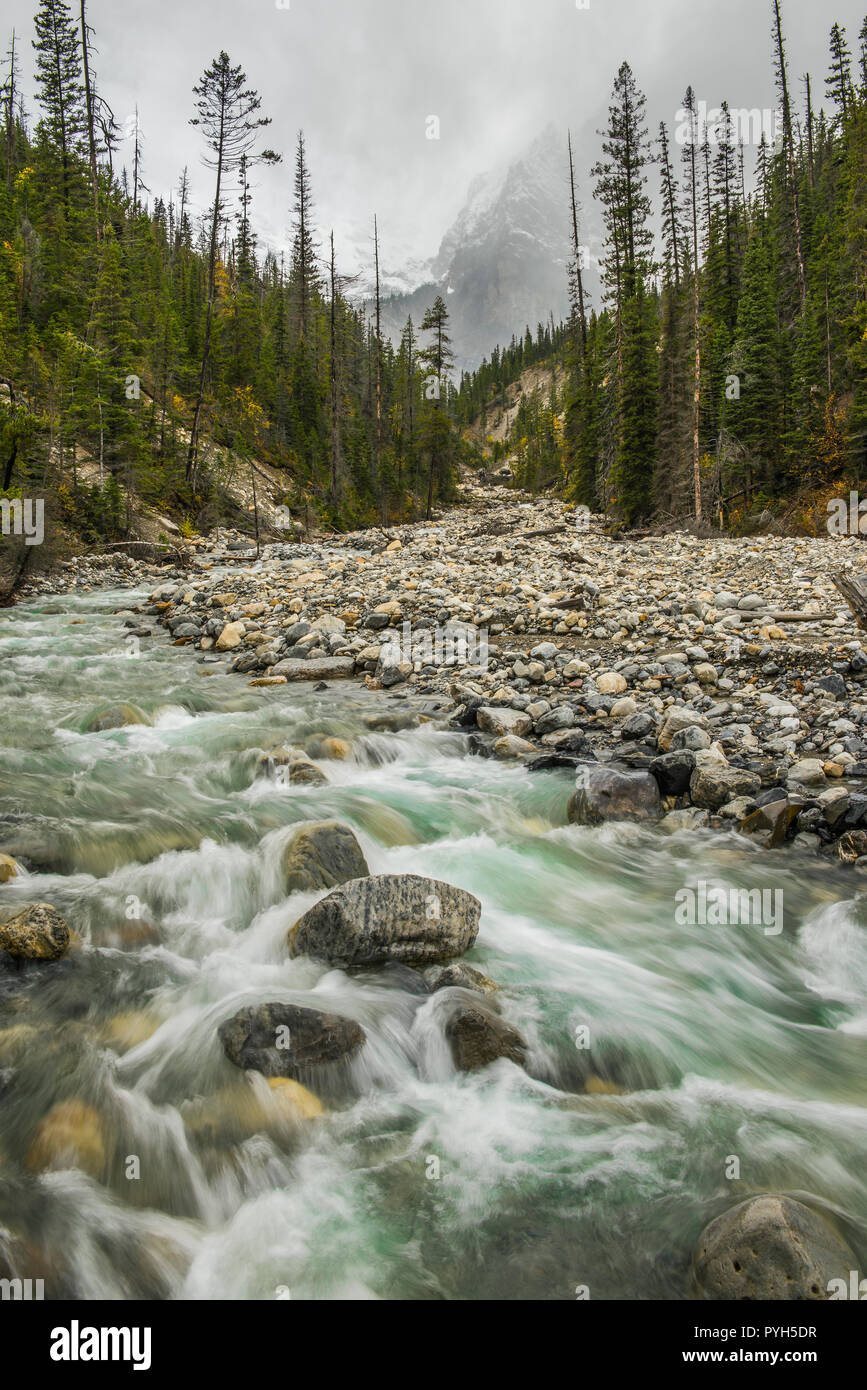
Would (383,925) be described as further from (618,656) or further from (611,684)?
(618,656)

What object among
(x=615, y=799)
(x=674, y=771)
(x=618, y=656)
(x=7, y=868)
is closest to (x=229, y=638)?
(x=618, y=656)

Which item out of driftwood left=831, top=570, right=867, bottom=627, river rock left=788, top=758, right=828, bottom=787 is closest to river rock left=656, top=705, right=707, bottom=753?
river rock left=788, top=758, right=828, bottom=787

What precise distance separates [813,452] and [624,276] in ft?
39.5

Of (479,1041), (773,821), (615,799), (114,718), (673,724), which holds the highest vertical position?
(114,718)

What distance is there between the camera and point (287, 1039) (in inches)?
Answer: 139

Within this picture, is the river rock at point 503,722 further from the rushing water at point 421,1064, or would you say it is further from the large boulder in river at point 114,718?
the large boulder in river at point 114,718

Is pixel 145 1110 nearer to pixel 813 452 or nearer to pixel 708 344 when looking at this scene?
pixel 813 452

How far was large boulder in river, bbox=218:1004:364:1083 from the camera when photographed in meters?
3.46

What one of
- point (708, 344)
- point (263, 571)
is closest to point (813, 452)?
point (708, 344)

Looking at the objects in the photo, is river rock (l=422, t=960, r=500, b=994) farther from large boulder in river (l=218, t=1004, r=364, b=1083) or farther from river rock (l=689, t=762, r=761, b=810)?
river rock (l=689, t=762, r=761, b=810)

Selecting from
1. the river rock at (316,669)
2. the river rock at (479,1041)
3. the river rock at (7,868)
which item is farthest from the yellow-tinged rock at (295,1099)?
the river rock at (316,669)

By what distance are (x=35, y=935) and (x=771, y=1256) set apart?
3960mm
